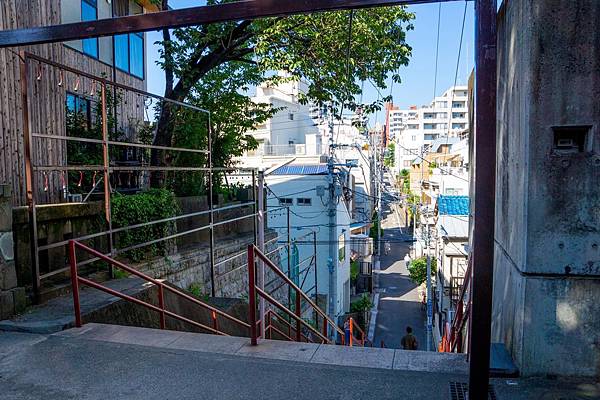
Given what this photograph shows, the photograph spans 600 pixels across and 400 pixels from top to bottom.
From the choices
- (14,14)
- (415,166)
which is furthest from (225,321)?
(415,166)

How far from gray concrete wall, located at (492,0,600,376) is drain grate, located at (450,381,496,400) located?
332 mm

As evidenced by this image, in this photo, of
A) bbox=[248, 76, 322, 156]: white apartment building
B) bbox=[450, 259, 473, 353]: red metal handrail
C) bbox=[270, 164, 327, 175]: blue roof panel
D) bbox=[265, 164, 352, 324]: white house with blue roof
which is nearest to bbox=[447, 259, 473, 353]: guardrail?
bbox=[450, 259, 473, 353]: red metal handrail

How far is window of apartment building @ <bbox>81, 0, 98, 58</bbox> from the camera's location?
42.4 ft

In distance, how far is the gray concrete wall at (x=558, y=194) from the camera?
329 centimetres

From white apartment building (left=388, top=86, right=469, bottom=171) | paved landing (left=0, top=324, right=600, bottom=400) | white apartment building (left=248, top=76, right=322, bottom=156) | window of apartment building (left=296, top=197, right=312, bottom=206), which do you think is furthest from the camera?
white apartment building (left=388, top=86, right=469, bottom=171)

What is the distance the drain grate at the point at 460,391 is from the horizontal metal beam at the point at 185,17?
110 inches

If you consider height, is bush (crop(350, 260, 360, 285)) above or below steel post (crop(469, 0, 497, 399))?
below

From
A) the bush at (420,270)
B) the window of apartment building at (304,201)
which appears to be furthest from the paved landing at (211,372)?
the bush at (420,270)

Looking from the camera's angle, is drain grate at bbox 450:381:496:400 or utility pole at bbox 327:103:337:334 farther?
utility pole at bbox 327:103:337:334

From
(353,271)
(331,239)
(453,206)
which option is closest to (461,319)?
(331,239)

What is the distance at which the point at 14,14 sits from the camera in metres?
5.97

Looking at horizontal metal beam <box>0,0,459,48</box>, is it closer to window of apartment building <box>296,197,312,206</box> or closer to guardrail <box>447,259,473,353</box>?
guardrail <box>447,259,473,353</box>

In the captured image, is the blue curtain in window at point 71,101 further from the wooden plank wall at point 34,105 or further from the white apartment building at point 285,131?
the white apartment building at point 285,131

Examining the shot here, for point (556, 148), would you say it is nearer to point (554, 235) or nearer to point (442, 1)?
point (554, 235)
